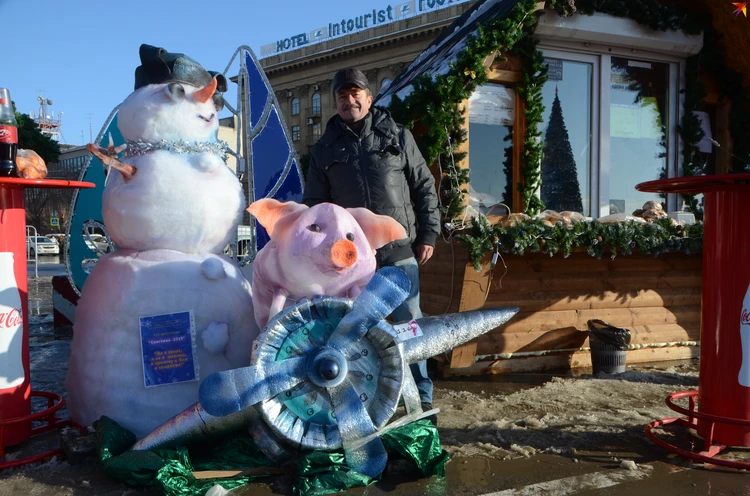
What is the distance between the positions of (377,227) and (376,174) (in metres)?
0.72

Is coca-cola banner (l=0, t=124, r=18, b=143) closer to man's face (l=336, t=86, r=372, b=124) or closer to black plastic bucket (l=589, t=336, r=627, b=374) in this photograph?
man's face (l=336, t=86, r=372, b=124)

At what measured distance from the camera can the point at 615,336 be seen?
18.2 ft

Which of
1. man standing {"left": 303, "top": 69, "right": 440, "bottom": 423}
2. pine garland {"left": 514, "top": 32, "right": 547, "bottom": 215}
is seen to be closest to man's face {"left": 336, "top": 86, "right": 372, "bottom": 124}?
man standing {"left": 303, "top": 69, "right": 440, "bottom": 423}

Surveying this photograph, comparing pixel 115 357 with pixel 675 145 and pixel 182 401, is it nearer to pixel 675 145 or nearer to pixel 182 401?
pixel 182 401

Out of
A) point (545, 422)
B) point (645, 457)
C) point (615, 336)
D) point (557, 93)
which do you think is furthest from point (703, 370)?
point (557, 93)

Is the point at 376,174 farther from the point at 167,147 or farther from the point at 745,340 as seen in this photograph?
the point at 745,340

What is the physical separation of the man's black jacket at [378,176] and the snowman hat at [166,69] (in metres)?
0.84

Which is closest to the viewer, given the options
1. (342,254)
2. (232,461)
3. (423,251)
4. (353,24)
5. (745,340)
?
(342,254)

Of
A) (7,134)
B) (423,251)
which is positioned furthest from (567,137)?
(7,134)

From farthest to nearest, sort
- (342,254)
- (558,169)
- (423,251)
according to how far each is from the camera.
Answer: (558,169), (423,251), (342,254)

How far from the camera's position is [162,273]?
11.5 feet

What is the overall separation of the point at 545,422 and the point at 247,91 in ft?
11.5

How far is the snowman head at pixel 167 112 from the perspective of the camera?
12.2 feet

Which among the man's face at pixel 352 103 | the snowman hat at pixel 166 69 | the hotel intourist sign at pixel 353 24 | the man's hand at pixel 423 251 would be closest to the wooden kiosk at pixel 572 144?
the man's hand at pixel 423 251
